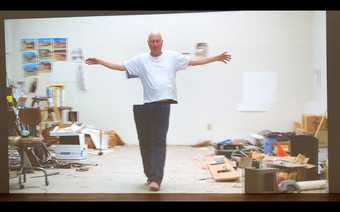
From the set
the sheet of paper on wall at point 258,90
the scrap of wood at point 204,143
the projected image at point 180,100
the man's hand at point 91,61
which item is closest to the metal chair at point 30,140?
the projected image at point 180,100

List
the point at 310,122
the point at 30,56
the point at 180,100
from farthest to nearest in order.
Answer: the point at 30,56, the point at 180,100, the point at 310,122

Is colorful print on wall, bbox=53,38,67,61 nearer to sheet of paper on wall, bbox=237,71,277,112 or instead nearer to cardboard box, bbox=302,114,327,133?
sheet of paper on wall, bbox=237,71,277,112

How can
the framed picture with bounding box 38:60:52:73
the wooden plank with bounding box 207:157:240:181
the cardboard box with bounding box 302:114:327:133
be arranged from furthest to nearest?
the framed picture with bounding box 38:60:52:73, the wooden plank with bounding box 207:157:240:181, the cardboard box with bounding box 302:114:327:133

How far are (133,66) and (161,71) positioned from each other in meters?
0.35

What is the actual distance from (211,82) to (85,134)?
1.66 m

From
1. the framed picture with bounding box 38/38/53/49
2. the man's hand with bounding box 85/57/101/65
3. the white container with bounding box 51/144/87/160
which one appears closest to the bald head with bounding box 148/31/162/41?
the man's hand with bounding box 85/57/101/65

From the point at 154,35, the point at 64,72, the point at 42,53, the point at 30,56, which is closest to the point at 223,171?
the point at 154,35

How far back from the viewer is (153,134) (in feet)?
20.1

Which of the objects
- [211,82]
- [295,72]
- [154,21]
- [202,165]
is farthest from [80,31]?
[295,72]

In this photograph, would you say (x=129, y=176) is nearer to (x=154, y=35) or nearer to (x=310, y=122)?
(x=154, y=35)

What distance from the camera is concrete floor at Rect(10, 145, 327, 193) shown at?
6059mm

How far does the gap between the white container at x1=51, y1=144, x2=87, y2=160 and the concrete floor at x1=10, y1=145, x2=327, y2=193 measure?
87 millimetres

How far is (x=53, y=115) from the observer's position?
619 cm
